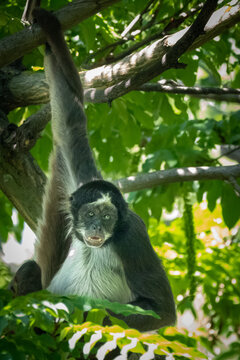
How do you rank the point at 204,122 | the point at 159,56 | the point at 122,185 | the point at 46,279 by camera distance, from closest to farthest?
the point at 159,56
the point at 46,279
the point at 122,185
the point at 204,122

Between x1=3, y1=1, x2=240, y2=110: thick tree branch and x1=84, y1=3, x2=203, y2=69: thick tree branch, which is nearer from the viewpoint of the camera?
x1=3, y1=1, x2=240, y2=110: thick tree branch

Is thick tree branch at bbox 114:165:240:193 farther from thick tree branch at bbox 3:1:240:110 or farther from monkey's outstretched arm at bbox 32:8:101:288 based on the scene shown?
thick tree branch at bbox 3:1:240:110

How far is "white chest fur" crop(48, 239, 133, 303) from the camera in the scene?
5.24 meters

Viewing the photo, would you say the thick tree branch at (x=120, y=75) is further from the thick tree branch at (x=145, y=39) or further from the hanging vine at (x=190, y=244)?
the hanging vine at (x=190, y=244)

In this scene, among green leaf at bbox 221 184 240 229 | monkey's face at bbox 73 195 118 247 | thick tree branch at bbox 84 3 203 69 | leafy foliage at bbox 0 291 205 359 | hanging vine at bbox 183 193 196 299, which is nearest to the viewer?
leafy foliage at bbox 0 291 205 359

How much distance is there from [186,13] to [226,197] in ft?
8.17

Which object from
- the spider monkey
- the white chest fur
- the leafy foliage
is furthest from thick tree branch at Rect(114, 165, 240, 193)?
the leafy foliage

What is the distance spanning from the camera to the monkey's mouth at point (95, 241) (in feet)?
16.0

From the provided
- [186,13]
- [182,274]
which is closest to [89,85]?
[186,13]

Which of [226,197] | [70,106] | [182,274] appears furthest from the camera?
[182,274]

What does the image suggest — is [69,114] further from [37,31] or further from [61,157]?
[37,31]

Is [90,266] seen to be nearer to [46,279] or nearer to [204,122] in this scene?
[46,279]

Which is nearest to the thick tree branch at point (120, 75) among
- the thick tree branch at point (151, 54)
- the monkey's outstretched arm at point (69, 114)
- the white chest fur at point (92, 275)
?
the thick tree branch at point (151, 54)

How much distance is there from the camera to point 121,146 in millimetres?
6906
